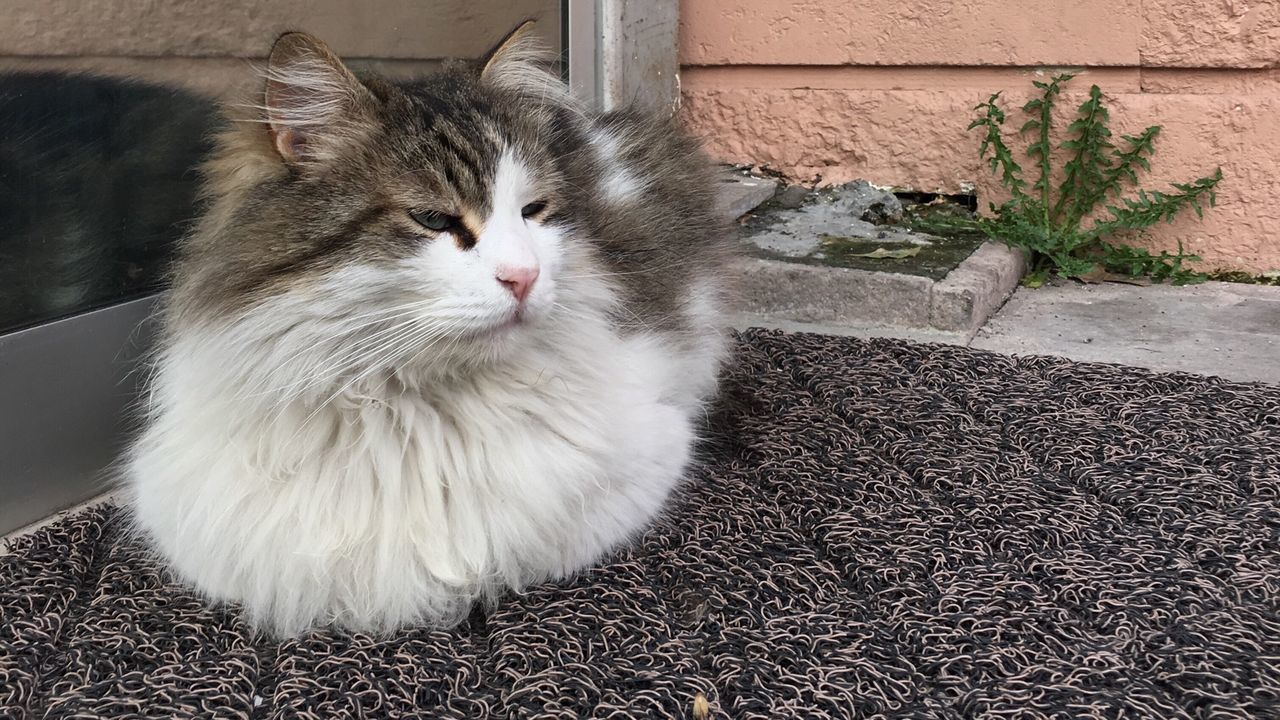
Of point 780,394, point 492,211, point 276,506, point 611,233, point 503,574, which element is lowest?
point 780,394

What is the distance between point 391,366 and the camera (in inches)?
59.2

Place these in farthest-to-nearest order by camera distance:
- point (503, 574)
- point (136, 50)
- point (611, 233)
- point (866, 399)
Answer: point (866, 399) → point (136, 50) → point (611, 233) → point (503, 574)

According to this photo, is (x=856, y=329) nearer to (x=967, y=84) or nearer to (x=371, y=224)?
(x=967, y=84)

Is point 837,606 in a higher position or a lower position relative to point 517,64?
lower

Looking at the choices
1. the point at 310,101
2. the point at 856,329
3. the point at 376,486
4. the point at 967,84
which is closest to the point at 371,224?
the point at 310,101

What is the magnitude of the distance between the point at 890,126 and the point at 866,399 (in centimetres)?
168

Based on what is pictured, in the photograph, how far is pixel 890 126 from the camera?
12.6 ft

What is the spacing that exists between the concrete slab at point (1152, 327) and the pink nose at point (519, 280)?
2024 mm

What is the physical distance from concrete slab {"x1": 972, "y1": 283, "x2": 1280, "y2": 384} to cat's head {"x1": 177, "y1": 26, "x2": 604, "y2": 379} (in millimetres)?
2006

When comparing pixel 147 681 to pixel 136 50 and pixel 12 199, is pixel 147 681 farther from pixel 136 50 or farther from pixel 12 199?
pixel 136 50

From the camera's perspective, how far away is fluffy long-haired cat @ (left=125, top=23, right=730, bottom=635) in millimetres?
1418

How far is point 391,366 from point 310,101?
15.9 inches

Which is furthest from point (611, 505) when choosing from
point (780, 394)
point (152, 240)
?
point (152, 240)

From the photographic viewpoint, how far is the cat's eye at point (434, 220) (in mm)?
1430
